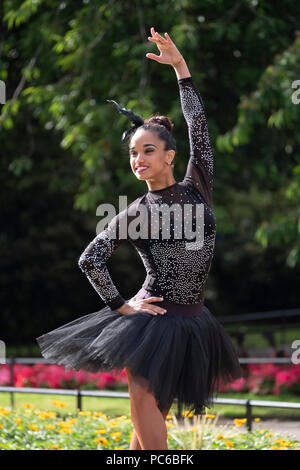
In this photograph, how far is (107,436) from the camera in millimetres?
6406

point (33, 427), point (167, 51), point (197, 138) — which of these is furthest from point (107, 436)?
point (167, 51)

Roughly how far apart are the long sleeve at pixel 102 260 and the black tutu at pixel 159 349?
15cm

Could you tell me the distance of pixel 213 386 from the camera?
165 inches

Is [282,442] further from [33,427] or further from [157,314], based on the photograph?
[157,314]

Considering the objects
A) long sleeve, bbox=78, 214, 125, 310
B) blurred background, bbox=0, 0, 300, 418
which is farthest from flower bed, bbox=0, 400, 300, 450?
blurred background, bbox=0, 0, 300, 418

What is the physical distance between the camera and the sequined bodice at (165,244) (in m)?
3.97

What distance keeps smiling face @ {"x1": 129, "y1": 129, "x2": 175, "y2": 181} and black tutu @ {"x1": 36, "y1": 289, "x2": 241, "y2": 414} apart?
65 centimetres

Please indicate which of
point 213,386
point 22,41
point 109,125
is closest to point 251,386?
point 109,125

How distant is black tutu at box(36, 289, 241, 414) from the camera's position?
383 centimetres

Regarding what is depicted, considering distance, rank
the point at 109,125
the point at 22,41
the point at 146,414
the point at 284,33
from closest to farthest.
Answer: the point at 146,414 → the point at 109,125 → the point at 284,33 → the point at 22,41

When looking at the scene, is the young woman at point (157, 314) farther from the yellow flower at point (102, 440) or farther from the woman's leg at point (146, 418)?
the yellow flower at point (102, 440)

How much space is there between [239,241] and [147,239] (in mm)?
22014

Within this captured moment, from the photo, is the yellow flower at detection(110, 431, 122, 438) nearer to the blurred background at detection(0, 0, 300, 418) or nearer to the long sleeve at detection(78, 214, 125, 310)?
the long sleeve at detection(78, 214, 125, 310)
